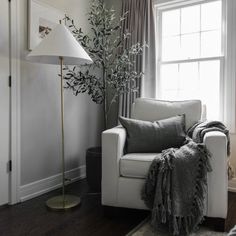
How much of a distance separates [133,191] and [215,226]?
2.07 ft

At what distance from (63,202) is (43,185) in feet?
1.62

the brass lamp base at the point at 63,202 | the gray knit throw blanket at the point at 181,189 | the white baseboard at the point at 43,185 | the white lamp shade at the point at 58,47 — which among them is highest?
the white lamp shade at the point at 58,47

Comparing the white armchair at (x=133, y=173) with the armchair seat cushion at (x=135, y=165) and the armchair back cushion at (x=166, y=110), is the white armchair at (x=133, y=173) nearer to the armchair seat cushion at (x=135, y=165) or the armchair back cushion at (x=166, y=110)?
the armchair seat cushion at (x=135, y=165)

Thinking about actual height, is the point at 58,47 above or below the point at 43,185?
above

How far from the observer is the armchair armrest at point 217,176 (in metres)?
1.86

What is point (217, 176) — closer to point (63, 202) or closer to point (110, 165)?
point (110, 165)

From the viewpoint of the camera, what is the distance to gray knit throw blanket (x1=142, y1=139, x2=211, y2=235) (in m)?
1.83

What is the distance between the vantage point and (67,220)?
83.0 inches

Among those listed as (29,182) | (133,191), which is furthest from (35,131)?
(133,191)

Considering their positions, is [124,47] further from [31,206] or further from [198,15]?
[31,206]

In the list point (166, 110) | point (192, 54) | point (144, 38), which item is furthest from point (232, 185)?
point (144, 38)

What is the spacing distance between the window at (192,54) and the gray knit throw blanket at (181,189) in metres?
1.30

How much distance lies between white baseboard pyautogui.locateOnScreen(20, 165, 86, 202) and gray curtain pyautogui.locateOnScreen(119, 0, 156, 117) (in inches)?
40.5


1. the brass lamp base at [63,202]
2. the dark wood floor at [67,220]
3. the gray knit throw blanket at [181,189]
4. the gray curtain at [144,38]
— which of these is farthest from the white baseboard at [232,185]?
the brass lamp base at [63,202]
